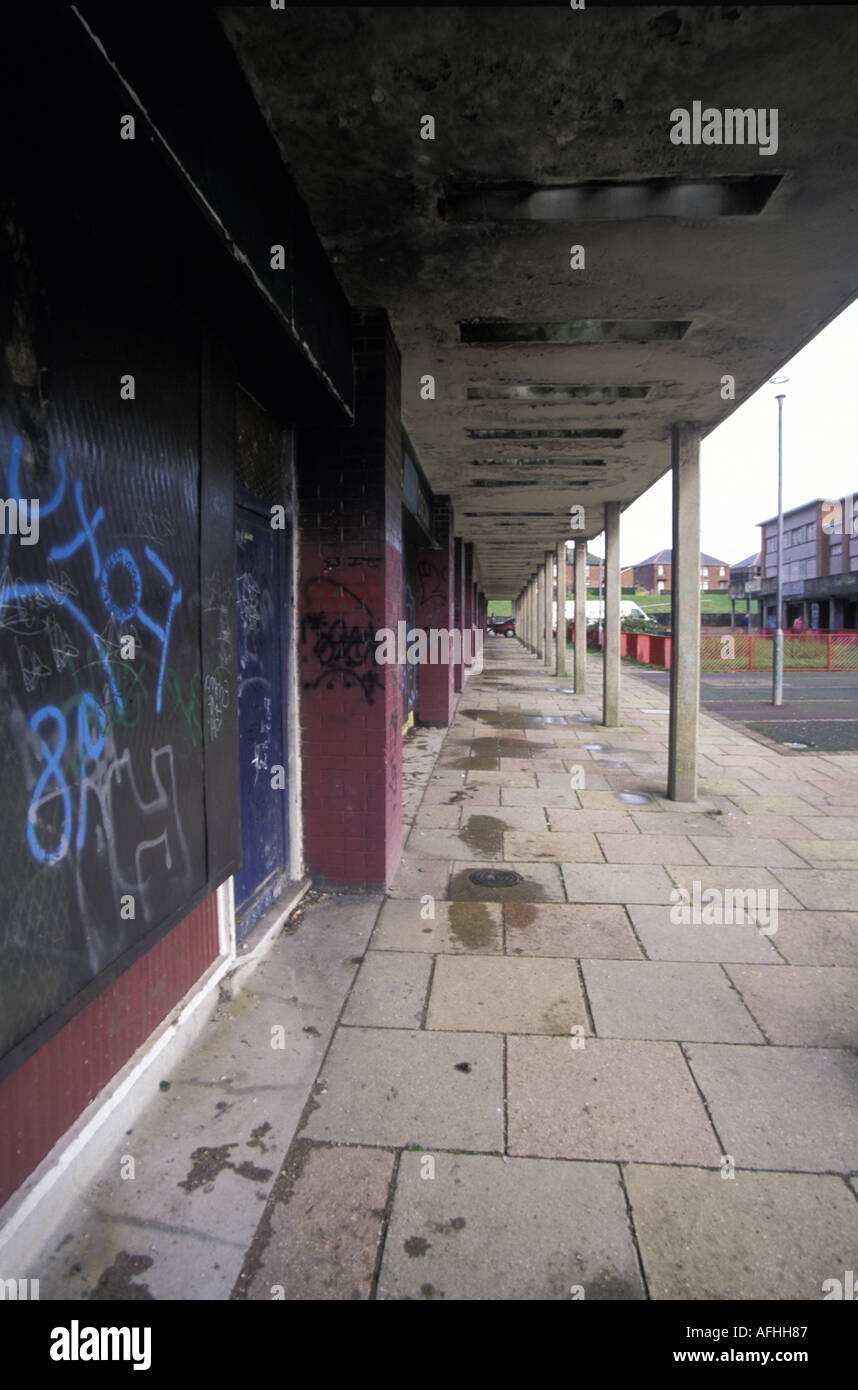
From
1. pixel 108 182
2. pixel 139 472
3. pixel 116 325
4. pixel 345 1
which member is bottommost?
pixel 139 472

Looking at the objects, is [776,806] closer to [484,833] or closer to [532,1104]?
[484,833]

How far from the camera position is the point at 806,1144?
2637 millimetres

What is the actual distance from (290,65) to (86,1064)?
3.62 metres

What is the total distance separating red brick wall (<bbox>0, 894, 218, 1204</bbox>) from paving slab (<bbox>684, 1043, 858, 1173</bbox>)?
227 cm

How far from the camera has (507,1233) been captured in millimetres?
2252

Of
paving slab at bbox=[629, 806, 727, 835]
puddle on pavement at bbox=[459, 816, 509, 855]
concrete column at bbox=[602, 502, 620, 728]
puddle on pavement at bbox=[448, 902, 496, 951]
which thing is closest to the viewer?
puddle on pavement at bbox=[448, 902, 496, 951]

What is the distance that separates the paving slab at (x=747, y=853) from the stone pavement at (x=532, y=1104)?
5 cm

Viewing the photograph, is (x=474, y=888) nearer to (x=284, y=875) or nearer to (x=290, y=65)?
(x=284, y=875)

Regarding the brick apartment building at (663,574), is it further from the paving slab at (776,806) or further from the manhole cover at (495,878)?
the manhole cover at (495,878)

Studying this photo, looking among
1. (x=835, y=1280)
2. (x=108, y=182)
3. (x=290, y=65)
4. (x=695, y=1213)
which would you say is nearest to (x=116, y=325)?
(x=108, y=182)

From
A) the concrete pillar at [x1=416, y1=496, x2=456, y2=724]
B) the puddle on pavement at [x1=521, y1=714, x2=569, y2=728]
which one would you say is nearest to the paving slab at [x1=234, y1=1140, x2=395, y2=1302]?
the concrete pillar at [x1=416, y1=496, x2=456, y2=724]

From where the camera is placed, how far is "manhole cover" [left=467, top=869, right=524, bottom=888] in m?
5.23

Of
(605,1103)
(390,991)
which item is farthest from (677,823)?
(605,1103)

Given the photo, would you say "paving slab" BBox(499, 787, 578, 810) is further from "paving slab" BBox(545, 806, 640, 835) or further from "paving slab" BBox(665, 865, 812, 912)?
"paving slab" BBox(665, 865, 812, 912)
